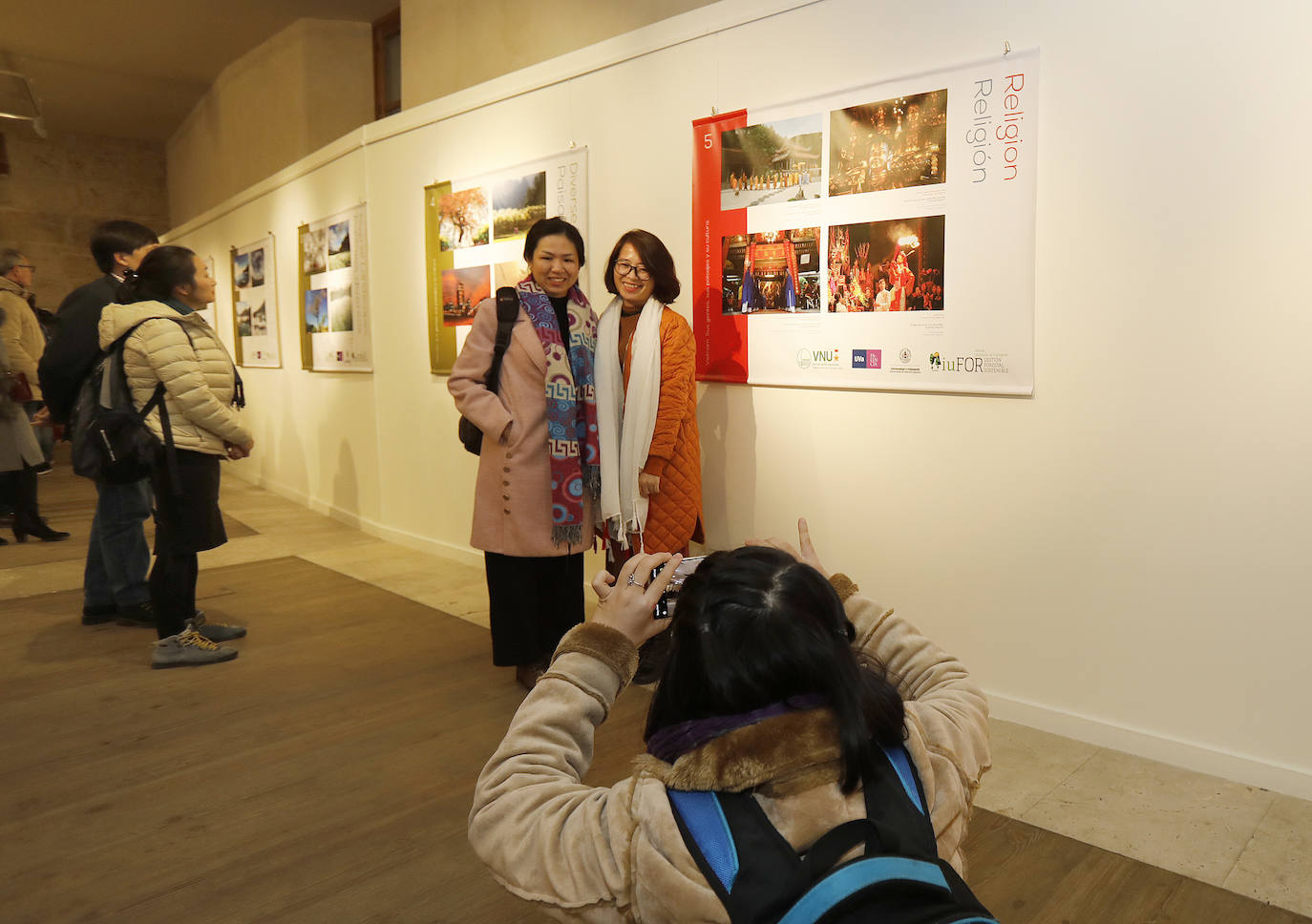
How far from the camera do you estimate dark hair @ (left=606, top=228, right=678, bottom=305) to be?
11.2 ft

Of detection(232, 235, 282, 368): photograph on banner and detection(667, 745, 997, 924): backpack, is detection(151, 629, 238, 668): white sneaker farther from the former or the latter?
detection(232, 235, 282, 368): photograph on banner

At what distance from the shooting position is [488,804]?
3.36ft

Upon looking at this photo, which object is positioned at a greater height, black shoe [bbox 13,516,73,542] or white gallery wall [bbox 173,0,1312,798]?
white gallery wall [bbox 173,0,1312,798]

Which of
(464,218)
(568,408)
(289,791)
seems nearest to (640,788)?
(289,791)

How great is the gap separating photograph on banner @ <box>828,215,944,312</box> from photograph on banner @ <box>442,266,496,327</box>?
2.36 meters

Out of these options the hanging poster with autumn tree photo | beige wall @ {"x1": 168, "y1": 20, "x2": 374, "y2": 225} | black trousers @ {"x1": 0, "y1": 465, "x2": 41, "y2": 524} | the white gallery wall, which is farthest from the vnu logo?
beige wall @ {"x1": 168, "y1": 20, "x2": 374, "y2": 225}

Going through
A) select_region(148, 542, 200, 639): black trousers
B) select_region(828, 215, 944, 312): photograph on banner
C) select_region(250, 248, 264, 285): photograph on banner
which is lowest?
select_region(148, 542, 200, 639): black trousers

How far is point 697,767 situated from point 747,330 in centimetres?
289

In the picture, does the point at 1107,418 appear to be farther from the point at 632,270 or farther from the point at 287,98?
the point at 287,98

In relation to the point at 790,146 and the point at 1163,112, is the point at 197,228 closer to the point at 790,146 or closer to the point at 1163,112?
the point at 790,146

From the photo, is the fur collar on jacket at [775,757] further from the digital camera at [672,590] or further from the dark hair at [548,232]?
the dark hair at [548,232]

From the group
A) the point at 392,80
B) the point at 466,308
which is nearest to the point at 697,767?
the point at 466,308

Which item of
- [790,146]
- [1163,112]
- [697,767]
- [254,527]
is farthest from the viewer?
[254,527]

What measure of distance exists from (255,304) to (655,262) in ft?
20.6
